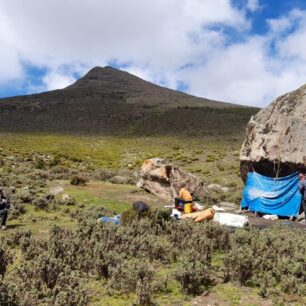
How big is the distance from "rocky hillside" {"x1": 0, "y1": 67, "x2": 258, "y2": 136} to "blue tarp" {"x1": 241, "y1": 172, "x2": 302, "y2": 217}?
49.5 metres

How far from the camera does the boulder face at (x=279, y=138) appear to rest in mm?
17312

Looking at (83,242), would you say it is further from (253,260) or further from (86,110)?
(86,110)

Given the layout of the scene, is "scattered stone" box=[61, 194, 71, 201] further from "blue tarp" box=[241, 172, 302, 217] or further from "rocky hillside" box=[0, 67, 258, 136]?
"rocky hillside" box=[0, 67, 258, 136]

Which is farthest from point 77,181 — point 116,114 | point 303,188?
point 116,114

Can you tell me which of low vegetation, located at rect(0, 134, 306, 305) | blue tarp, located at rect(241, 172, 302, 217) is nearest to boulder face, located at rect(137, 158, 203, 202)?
blue tarp, located at rect(241, 172, 302, 217)

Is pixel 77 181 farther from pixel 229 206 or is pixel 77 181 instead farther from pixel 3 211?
pixel 3 211

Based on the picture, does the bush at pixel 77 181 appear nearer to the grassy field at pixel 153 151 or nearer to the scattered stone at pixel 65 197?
the scattered stone at pixel 65 197

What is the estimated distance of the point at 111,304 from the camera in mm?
6484

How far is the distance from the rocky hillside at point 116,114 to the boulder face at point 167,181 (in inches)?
1875

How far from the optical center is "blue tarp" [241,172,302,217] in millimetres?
17000

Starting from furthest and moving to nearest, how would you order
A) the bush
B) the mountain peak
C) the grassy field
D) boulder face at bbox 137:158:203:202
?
the mountain peak → the grassy field → the bush → boulder face at bbox 137:158:203:202

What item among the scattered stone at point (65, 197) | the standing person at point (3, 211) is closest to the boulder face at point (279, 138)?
the scattered stone at point (65, 197)

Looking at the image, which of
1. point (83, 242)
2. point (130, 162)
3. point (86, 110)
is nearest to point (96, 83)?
point (86, 110)

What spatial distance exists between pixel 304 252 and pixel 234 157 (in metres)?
33.5
